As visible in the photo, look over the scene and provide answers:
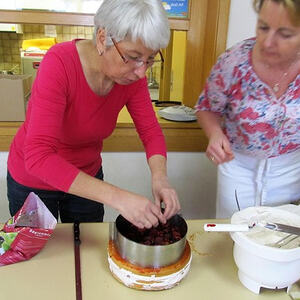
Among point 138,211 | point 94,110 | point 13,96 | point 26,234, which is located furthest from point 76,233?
point 13,96

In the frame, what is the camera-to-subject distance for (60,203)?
4.41 ft

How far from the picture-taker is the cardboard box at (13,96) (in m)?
1.76

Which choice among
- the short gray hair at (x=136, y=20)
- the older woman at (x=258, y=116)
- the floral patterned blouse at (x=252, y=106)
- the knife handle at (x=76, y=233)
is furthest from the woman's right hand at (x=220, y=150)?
the knife handle at (x=76, y=233)

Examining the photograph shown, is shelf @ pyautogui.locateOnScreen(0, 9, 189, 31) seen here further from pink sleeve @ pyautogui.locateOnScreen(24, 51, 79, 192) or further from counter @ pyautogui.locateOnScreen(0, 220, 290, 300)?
counter @ pyautogui.locateOnScreen(0, 220, 290, 300)

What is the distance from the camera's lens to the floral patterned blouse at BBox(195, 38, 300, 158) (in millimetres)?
1168

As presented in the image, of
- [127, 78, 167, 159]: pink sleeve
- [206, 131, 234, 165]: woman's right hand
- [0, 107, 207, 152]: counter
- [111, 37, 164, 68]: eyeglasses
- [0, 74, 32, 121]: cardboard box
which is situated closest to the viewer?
[111, 37, 164, 68]: eyeglasses

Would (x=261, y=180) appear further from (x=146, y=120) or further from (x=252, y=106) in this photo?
(x=146, y=120)

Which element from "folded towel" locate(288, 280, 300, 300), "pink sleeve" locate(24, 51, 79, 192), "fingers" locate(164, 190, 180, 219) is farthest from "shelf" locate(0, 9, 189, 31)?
"folded towel" locate(288, 280, 300, 300)

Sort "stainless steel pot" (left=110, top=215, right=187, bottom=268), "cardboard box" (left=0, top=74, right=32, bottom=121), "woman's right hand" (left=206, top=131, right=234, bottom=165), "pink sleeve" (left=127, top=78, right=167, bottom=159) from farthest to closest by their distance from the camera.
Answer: "cardboard box" (left=0, top=74, right=32, bottom=121) → "pink sleeve" (left=127, top=78, right=167, bottom=159) → "woman's right hand" (left=206, top=131, right=234, bottom=165) → "stainless steel pot" (left=110, top=215, right=187, bottom=268)

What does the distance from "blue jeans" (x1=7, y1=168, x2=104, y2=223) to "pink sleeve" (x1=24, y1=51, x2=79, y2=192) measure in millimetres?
308

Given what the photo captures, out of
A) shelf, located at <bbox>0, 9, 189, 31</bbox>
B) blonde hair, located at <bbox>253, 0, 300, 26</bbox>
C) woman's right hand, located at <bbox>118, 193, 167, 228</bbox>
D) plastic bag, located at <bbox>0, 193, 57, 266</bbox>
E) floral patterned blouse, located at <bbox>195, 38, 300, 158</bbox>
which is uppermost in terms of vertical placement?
blonde hair, located at <bbox>253, 0, 300, 26</bbox>

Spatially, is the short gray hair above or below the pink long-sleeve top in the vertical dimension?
above

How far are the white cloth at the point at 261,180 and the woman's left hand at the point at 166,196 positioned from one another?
0.33 meters

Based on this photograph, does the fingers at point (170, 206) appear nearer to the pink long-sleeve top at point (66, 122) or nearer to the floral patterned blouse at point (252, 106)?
the pink long-sleeve top at point (66, 122)
